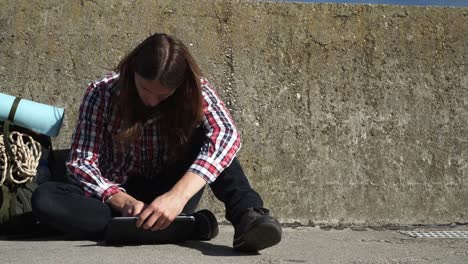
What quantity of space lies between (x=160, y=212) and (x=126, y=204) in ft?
0.74

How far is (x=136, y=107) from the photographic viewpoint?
10.1ft

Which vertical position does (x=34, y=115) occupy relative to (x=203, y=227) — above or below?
above

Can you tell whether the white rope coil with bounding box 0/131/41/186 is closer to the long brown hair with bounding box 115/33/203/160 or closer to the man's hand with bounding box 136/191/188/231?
the long brown hair with bounding box 115/33/203/160

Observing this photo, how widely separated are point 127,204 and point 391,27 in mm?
1887

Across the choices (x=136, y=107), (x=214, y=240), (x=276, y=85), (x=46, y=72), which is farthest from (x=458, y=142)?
(x=46, y=72)

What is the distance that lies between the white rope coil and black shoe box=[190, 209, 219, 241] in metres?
0.83

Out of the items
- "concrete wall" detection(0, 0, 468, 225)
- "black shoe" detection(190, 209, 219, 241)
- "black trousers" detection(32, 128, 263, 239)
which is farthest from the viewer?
"concrete wall" detection(0, 0, 468, 225)

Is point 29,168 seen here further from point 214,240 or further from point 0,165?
point 214,240

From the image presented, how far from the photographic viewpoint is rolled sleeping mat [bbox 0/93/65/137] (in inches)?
135

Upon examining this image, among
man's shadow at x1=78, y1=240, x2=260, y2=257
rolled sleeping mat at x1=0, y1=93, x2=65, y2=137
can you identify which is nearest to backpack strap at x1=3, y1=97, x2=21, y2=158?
rolled sleeping mat at x1=0, y1=93, x2=65, y2=137

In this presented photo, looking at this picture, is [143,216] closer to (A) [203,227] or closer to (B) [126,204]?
(B) [126,204]

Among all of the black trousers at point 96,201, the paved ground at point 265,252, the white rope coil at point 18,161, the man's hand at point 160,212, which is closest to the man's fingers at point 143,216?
the man's hand at point 160,212

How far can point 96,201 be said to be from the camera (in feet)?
9.73

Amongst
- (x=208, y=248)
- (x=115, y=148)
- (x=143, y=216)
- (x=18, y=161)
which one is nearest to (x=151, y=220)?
(x=143, y=216)
